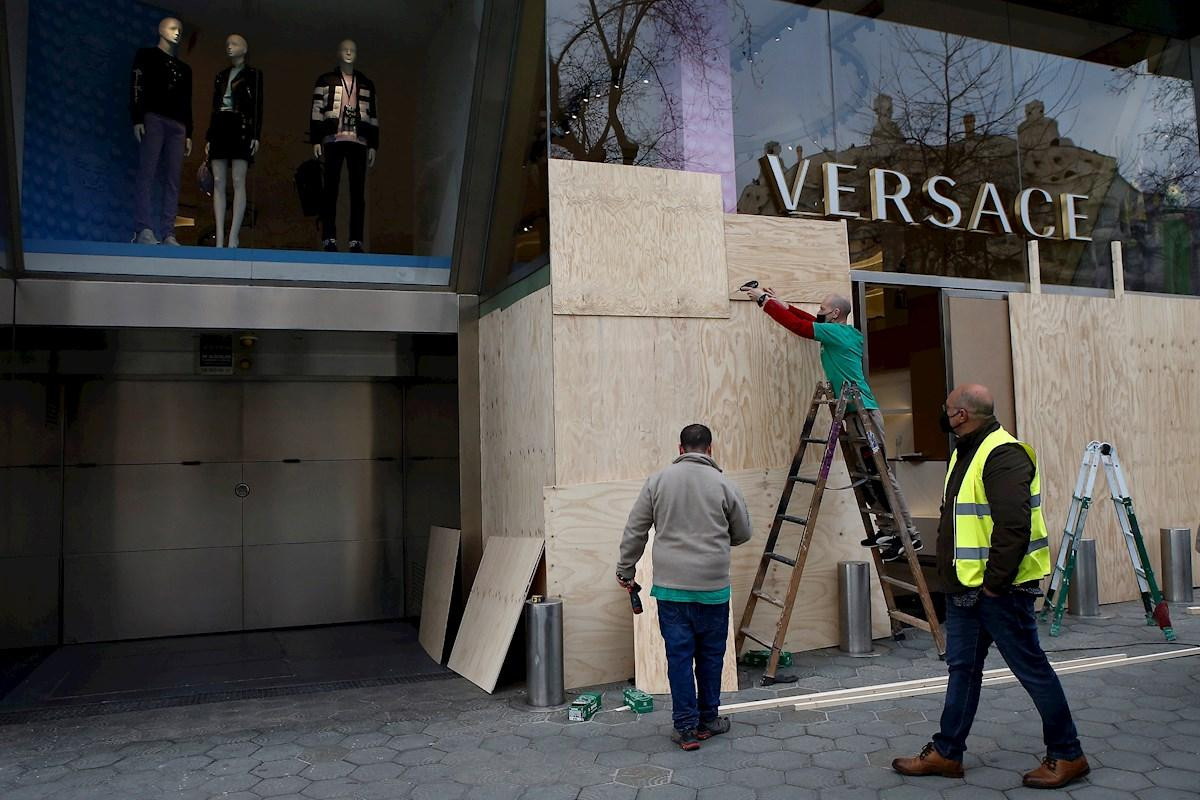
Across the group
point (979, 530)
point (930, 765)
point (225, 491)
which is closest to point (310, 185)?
point (225, 491)

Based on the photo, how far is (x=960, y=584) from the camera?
4.06 m

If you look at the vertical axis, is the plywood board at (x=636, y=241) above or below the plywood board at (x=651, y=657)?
above

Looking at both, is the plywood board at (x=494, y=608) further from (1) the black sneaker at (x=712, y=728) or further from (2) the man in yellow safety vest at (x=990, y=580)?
(2) the man in yellow safety vest at (x=990, y=580)

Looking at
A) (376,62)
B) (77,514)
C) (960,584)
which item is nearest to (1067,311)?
(960,584)

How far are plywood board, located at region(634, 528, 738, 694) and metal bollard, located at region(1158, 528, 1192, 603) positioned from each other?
5.05 meters

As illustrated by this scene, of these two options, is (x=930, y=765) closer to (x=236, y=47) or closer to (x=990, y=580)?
(x=990, y=580)

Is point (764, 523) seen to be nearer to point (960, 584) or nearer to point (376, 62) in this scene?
point (960, 584)

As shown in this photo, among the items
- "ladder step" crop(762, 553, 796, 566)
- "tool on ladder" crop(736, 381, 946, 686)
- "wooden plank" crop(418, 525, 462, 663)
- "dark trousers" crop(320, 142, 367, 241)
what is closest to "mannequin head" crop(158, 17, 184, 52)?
"dark trousers" crop(320, 142, 367, 241)

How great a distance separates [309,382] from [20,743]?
4.63 m

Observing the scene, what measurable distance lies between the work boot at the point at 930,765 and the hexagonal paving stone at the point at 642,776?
1.08 metres

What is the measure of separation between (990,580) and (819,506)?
2.62 meters

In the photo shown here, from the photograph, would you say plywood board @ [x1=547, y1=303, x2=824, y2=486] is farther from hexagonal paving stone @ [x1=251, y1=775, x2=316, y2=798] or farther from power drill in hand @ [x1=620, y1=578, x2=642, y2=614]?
hexagonal paving stone @ [x1=251, y1=775, x2=316, y2=798]

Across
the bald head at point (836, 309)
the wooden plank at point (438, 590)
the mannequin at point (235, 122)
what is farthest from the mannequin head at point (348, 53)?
the bald head at point (836, 309)

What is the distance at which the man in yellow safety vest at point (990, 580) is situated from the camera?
391 cm
